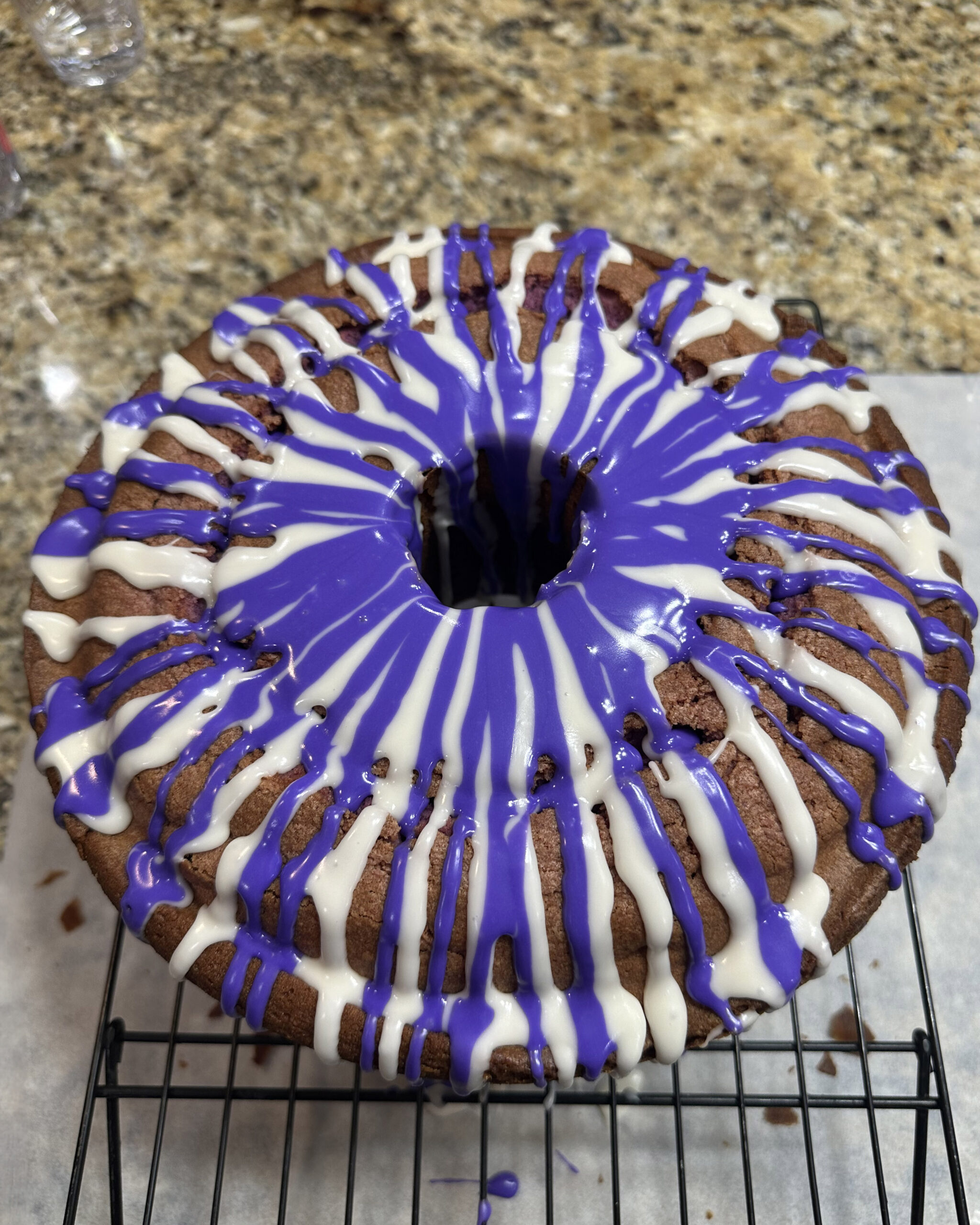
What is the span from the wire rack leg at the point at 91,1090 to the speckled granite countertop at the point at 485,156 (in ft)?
4.24

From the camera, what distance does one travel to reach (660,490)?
5.65 feet

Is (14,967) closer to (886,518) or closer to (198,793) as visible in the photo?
(198,793)

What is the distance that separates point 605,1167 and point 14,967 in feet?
3.73

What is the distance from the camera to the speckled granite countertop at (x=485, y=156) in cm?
277

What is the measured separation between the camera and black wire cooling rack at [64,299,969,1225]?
5.81 ft

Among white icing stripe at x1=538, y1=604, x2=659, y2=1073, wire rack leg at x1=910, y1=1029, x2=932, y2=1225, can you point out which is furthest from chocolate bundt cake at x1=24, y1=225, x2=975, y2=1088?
wire rack leg at x1=910, y1=1029, x2=932, y2=1225

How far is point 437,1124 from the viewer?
1982 mm

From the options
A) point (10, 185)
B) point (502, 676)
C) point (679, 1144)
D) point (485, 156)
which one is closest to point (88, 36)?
point (10, 185)

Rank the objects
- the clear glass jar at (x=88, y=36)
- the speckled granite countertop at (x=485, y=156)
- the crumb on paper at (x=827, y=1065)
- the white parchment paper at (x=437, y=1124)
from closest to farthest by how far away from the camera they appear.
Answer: the white parchment paper at (x=437, y=1124)
the crumb on paper at (x=827, y=1065)
the speckled granite countertop at (x=485, y=156)
the clear glass jar at (x=88, y=36)

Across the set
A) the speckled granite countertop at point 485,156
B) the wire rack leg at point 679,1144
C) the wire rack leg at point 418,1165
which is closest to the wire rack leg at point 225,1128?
the wire rack leg at point 418,1165

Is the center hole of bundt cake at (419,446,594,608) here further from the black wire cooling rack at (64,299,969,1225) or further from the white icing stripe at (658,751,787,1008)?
the black wire cooling rack at (64,299,969,1225)

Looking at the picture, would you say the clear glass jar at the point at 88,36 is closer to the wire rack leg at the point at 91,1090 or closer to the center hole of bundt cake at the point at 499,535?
the center hole of bundt cake at the point at 499,535

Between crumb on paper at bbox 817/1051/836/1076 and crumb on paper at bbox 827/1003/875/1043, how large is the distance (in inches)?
1.2

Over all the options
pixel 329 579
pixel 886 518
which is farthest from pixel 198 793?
pixel 886 518
